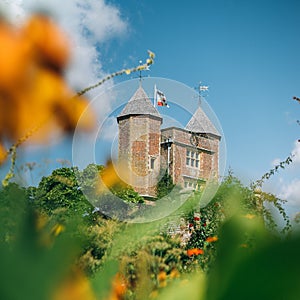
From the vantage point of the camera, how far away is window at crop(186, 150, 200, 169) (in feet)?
58.5

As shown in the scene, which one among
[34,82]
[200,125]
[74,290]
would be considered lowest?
[74,290]

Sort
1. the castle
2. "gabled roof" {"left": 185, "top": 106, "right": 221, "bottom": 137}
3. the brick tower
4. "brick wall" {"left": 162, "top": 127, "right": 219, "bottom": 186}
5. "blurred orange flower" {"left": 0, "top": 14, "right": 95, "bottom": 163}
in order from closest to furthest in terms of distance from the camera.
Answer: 1. "blurred orange flower" {"left": 0, "top": 14, "right": 95, "bottom": 163}
2. the brick tower
3. the castle
4. "gabled roof" {"left": 185, "top": 106, "right": 221, "bottom": 137}
5. "brick wall" {"left": 162, "top": 127, "right": 219, "bottom": 186}

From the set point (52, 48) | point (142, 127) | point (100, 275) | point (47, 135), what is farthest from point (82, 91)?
point (142, 127)

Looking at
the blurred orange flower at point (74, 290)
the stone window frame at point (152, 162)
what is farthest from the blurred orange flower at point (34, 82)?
the stone window frame at point (152, 162)

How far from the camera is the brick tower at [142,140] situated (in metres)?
14.9

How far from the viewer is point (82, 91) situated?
394 millimetres

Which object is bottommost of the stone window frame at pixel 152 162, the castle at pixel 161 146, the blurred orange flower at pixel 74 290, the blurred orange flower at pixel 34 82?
the blurred orange flower at pixel 74 290

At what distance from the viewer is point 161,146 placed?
1817 cm

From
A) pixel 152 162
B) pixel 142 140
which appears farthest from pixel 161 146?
pixel 152 162

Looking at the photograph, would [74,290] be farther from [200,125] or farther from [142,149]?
[200,125]

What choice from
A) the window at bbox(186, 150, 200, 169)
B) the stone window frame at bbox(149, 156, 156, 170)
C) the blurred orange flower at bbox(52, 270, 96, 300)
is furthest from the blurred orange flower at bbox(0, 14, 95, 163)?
the window at bbox(186, 150, 200, 169)

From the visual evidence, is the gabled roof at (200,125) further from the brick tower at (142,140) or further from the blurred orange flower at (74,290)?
the blurred orange flower at (74,290)

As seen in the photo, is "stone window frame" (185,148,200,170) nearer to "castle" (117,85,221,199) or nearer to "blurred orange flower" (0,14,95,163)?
"castle" (117,85,221,199)

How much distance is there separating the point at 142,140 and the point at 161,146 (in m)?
1.61
